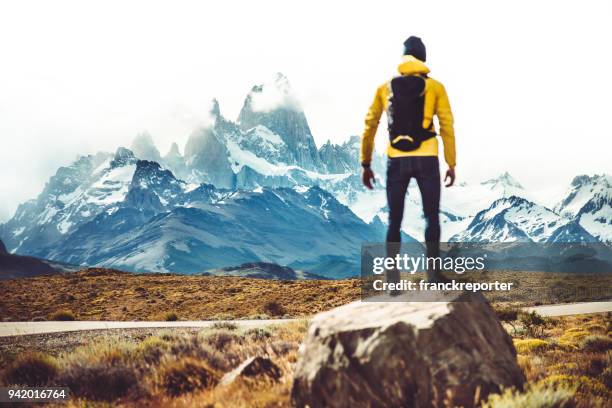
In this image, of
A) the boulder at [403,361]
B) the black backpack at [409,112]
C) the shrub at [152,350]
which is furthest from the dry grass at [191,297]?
the boulder at [403,361]

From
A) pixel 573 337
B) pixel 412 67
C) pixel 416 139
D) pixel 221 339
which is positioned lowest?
pixel 573 337

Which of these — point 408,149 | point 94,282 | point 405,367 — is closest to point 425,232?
point 408,149

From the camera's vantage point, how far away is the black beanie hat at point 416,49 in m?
8.00

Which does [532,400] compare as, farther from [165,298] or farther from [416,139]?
[165,298]

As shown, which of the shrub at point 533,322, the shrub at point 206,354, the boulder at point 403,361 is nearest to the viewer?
the boulder at point 403,361

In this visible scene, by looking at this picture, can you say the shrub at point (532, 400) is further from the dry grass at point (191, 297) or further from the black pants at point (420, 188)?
the dry grass at point (191, 297)

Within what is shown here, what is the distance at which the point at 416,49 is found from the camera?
800cm

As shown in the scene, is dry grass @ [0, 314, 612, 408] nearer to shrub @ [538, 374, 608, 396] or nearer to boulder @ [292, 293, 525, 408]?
shrub @ [538, 374, 608, 396]

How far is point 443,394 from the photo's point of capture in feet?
19.0

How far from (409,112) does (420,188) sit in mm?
1073

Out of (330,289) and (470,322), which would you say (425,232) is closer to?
(470,322)

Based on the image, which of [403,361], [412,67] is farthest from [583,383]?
[412,67]

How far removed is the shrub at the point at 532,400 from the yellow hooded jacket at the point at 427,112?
3241 millimetres

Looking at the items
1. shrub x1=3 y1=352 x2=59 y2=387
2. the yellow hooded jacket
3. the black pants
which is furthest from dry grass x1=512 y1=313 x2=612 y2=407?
shrub x1=3 y1=352 x2=59 y2=387
